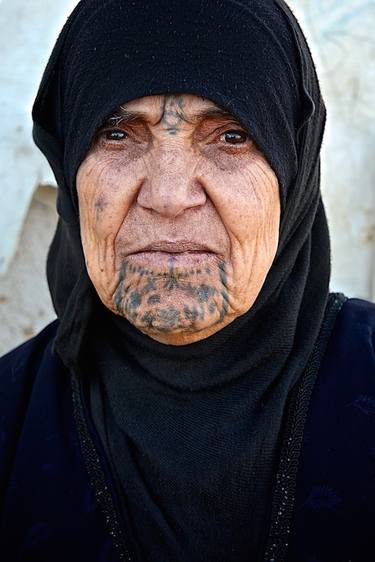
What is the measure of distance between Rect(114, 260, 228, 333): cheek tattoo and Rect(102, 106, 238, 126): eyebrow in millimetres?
293

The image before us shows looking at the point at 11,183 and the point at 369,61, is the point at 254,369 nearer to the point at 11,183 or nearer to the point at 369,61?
the point at 11,183

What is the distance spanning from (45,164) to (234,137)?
156 cm

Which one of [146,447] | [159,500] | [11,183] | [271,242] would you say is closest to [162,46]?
[271,242]

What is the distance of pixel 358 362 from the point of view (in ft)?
6.26

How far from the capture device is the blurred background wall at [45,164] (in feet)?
10.3

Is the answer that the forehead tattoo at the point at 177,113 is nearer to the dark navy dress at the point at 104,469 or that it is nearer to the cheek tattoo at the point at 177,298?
the cheek tattoo at the point at 177,298

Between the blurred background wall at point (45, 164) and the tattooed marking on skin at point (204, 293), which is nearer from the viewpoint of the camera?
the tattooed marking on skin at point (204, 293)

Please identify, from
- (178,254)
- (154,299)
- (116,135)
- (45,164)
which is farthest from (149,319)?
(45,164)

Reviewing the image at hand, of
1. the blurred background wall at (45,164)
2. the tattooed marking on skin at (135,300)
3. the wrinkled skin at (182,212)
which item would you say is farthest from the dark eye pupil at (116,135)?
the blurred background wall at (45,164)

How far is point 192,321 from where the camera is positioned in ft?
5.52

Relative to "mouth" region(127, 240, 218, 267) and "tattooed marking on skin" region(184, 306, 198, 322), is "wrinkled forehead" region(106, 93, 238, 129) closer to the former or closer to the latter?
"mouth" region(127, 240, 218, 267)

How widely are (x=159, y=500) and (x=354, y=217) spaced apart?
1820 mm

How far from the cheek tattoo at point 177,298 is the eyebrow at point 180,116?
293mm

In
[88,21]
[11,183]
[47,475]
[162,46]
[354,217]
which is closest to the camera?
[162,46]
